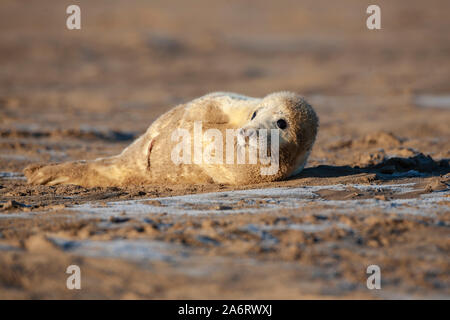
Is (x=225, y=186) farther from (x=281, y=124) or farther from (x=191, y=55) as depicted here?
(x=191, y=55)

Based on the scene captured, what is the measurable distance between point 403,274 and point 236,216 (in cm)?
133

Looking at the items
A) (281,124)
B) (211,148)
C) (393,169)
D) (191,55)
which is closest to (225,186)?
(211,148)

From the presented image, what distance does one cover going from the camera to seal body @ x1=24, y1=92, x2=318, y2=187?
5.39 meters

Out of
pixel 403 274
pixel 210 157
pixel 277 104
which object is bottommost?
pixel 403 274

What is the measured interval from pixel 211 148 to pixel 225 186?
1.24 feet

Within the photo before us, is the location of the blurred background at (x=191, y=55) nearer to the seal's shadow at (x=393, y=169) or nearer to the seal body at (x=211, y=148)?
the seal body at (x=211, y=148)

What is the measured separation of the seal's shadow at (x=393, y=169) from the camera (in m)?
6.00

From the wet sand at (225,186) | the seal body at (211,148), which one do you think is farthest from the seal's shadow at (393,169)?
the seal body at (211,148)

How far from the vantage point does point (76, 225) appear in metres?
4.15

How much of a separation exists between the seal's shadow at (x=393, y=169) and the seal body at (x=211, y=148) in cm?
43

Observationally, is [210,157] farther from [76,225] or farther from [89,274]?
[89,274]

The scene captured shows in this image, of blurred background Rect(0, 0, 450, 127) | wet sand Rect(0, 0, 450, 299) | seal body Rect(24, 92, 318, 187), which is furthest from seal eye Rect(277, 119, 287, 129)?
blurred background Rect(0, 0, 450, 127)

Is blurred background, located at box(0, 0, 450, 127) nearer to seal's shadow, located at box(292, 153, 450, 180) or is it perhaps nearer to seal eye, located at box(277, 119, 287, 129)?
seal's shadow, located at box(292, 153, 450, 180)

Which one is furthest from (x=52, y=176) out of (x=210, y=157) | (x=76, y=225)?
(x=76, y=225)
